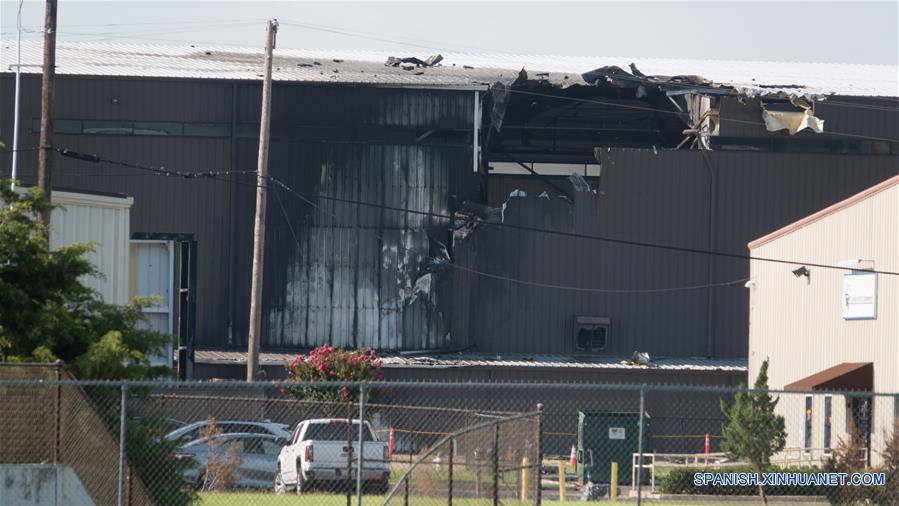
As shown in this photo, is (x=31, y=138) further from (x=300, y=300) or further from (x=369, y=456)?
(x=369, y=456)

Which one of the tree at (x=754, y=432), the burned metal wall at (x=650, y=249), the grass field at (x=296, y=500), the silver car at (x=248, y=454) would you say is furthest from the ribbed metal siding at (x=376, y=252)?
the grass field at (x=296, y=500)

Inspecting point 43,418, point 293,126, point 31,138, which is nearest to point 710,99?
point 293,126

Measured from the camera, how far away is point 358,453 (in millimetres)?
19547

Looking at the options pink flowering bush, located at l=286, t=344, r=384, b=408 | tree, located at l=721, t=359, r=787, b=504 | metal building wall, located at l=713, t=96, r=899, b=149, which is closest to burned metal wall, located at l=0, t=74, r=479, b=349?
pink flowering bush, located at l=286, t=344, r=384, b=408

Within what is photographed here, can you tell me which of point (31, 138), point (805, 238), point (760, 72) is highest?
point (760, 72)

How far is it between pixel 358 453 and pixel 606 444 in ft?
42.0

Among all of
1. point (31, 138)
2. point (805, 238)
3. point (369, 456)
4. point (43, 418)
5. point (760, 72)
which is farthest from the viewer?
point (760, 72)

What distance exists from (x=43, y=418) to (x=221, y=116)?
30200 mm

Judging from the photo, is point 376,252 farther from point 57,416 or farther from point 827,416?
point 57,416

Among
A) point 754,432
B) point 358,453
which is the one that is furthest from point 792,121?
point 358,453

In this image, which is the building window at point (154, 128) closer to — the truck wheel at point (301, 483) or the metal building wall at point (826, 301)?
the metal building wall at point (826, 301)

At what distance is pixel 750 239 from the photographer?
44719 millimetres

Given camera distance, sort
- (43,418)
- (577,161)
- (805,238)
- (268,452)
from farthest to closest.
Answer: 1. (577,161)
2. (805,238)
3. (268,452)
4. (43,418)

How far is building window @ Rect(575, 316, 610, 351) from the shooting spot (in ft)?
147
